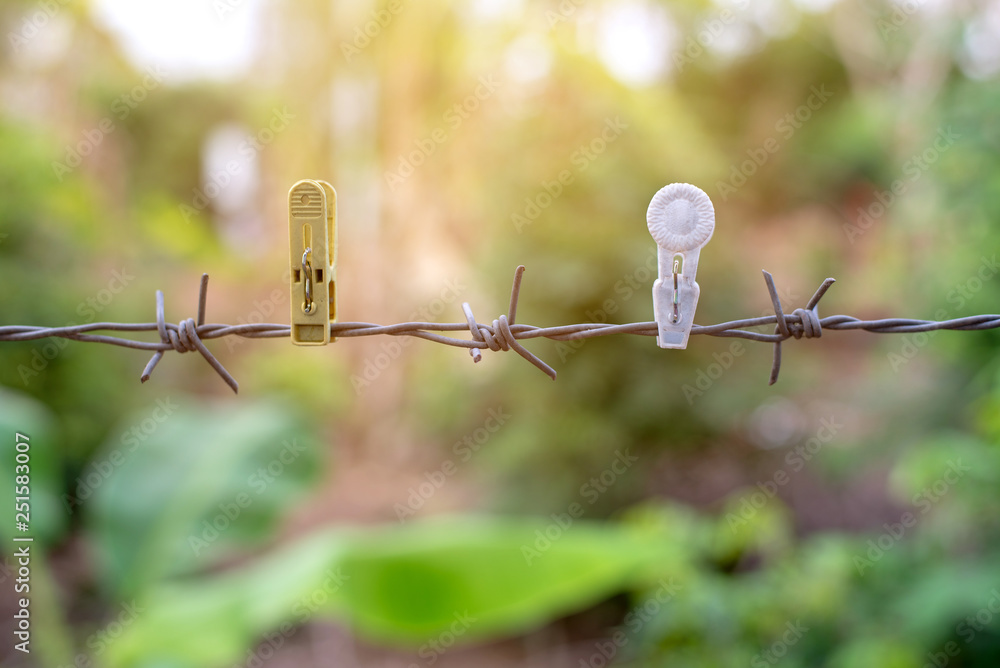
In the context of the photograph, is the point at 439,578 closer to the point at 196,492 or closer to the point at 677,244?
the point at 196,492

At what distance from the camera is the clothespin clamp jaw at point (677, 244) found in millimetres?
974

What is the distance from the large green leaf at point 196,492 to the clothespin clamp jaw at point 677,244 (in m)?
2.86

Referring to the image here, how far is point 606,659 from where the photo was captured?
4.42 metres

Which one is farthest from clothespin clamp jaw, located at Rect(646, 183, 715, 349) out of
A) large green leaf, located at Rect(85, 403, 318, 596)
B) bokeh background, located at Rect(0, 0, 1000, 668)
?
large green leaf, located at Rect(85, 403, 318, 596)

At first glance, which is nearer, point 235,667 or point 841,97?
point 235,667

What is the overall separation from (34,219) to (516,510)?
4.32 meters

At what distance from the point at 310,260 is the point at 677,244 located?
56 cm

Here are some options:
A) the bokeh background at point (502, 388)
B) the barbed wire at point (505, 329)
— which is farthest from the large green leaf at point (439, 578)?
the barbed wire at point (505, 329)

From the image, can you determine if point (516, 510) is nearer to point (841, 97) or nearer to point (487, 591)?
point (487, 591)

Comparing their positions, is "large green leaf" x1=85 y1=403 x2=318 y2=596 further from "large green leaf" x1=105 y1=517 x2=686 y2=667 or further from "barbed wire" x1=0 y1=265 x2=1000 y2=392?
"barbed wire" x1=0 y1=265 x2=1000 y2=392

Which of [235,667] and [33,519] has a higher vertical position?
[33,519]

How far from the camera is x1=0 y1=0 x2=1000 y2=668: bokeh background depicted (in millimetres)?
3223

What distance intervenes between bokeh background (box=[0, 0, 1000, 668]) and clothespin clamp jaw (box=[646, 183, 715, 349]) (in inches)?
80.4

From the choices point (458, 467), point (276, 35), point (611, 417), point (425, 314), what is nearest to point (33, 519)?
point (611, 417)
